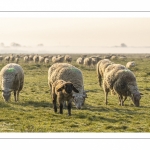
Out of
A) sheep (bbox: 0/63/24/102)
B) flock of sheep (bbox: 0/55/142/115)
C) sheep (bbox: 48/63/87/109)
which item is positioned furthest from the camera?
sheep (bbox: 0/63/24/102)

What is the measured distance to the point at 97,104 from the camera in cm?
1627

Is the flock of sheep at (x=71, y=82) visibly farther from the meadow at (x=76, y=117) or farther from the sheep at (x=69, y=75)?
the meadow at (x=76, y=117)

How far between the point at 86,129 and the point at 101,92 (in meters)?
9.70

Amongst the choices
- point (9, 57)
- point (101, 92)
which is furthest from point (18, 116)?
point (9, 57)

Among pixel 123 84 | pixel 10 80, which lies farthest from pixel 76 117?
pixel 10 80

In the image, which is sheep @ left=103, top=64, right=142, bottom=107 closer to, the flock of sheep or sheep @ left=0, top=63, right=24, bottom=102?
the flock of sheep

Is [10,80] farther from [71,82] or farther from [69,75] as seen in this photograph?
[71,82]

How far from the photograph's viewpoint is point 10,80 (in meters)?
16.5

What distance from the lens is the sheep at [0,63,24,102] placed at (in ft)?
52.5

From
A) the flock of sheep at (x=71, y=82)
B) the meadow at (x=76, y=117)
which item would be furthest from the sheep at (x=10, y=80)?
the meadow at (x=76, y=117)

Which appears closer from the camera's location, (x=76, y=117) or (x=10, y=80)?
(x=76, y=117)

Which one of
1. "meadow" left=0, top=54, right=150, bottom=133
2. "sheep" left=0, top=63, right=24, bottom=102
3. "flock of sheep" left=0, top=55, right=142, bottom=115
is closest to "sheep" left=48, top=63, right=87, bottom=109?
"flock of sheep" left=0, top=55, right=142, bottom=115
